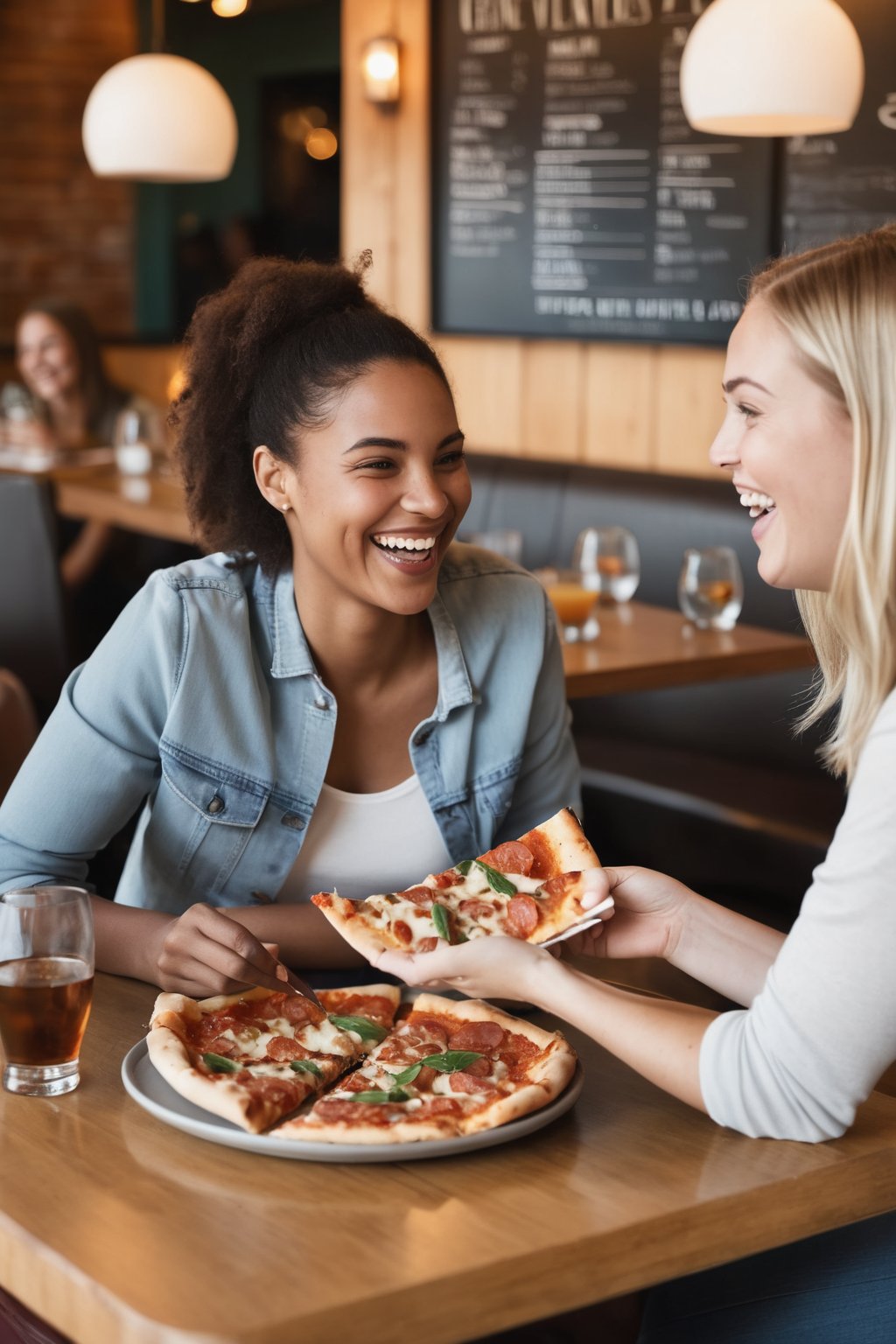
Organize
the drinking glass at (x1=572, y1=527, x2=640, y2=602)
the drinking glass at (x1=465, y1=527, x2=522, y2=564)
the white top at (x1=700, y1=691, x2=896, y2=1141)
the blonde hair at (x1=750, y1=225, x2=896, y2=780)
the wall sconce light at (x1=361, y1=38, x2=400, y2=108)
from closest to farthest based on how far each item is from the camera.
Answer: the white top at (x1=700, y1=691, x2=896, y2=1141) → the blonde hair at (x1=750, y1=225, x2=896, y2=780) → the drinking glass at (x1=572, y1=527, x2=640, y2=602) → the drinking glass at (x1=465, y1=527, x2=522, y2=564) → the wall sconce light at (x1=361, y1=38, x2=400, y2=108)

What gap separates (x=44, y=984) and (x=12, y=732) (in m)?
1.44

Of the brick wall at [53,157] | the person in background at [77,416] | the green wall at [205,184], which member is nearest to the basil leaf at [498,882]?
the person in background at [77,416]

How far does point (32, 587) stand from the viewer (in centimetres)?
423

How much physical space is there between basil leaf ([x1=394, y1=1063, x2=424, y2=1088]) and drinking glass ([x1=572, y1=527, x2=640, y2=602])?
2.48m

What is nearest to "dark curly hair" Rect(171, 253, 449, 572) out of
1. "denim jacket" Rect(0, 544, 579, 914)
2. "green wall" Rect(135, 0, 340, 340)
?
"denim jacket" Rect(0, 544, 579, 914)

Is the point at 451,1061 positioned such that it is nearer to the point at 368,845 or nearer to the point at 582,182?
the point at 368,845

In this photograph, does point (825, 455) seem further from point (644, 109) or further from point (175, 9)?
point (175, 9)

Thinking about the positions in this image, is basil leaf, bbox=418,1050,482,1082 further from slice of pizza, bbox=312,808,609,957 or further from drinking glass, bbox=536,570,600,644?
drinking glass, bbox=536,570,600,644

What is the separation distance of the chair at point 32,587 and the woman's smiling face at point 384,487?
7.34 feet

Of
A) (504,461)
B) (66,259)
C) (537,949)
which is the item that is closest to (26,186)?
(66,259)

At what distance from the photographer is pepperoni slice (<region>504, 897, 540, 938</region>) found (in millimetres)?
1620

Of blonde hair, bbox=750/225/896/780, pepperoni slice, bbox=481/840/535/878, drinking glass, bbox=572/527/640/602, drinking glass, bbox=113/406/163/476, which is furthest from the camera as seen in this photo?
drinking glass, bbox=113/406/163/476

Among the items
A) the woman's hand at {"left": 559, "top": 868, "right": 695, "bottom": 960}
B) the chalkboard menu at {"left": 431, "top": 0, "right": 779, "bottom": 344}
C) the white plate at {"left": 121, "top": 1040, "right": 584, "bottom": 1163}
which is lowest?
the white plate at {"left": 121, "top": 1040, "right": 584, "bottom": 1163}

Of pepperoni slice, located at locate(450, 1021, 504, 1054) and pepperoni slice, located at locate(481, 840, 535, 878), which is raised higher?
pepperoni slice, located at locate(481, 840, 535, 878)
